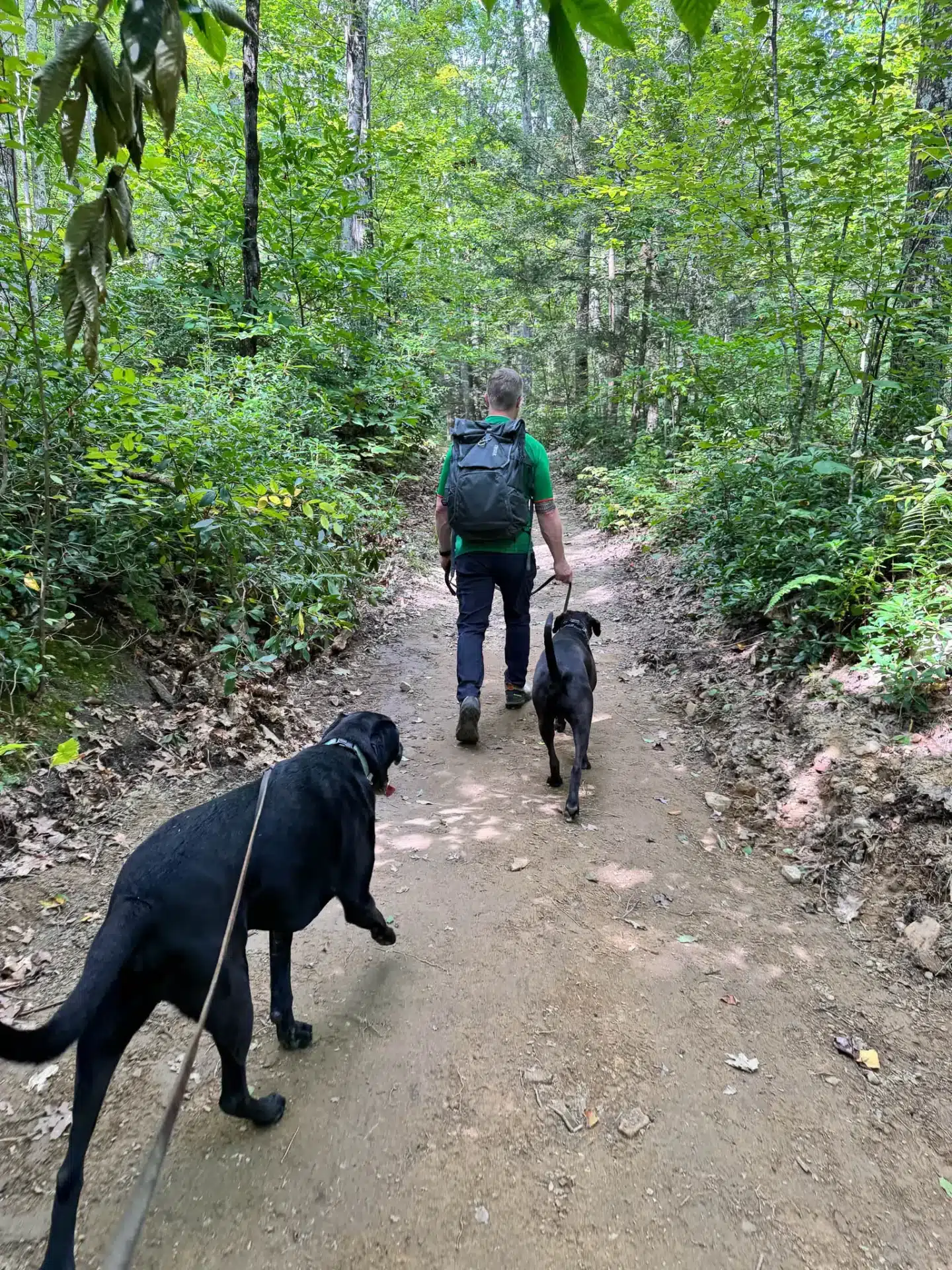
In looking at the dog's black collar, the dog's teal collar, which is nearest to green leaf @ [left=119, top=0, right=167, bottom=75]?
the dog's teal collar

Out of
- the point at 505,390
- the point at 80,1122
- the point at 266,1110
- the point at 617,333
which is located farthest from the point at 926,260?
the point at 617,333

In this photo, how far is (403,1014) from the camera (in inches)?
107

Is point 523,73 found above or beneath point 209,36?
above

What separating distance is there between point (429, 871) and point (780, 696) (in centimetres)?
271

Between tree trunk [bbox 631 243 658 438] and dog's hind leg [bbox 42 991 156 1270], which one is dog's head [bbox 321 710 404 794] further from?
tree trunk [bbox 631 243 658 438]

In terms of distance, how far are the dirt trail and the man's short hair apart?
3135mm

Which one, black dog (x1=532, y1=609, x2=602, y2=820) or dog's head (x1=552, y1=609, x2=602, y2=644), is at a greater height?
dog's head (x1=552, y1=609, x2=602, y2=644)

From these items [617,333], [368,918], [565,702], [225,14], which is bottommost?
[368,918]

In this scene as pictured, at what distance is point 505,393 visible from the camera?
4844mm

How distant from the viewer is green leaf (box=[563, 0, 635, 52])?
1.12 m

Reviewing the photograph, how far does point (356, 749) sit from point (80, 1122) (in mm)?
1525

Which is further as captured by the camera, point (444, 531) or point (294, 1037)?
point (444, 531)

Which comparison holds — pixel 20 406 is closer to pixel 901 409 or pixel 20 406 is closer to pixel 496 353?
pixel 901 409

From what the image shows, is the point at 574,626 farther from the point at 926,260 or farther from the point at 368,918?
the point at 926,260
